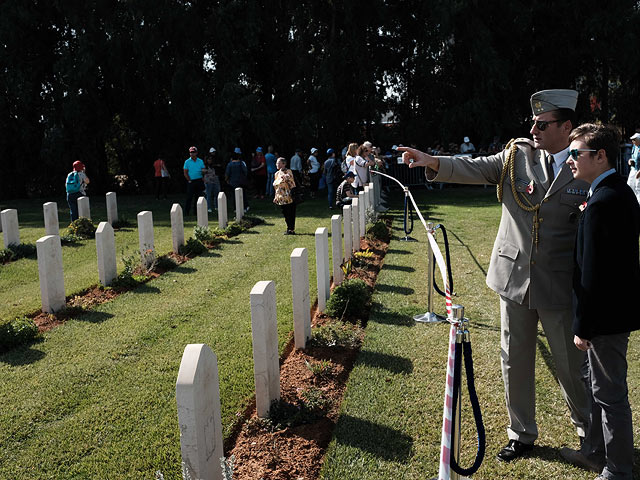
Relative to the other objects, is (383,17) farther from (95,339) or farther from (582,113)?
(95,339)

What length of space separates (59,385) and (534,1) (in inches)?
993

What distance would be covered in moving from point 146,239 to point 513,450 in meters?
8.33

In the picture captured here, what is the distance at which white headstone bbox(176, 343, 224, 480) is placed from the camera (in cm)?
310

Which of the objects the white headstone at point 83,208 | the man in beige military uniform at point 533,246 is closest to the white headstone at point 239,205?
the white headstone at point 83,208

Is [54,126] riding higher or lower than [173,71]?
lower

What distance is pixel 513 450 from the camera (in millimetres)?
4090

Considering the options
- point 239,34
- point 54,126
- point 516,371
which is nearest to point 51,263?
point 516,371

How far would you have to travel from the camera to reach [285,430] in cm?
459

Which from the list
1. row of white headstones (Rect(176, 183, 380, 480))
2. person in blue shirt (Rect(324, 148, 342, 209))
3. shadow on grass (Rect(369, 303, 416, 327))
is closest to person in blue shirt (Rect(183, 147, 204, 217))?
person in blue shirt (Rect(324, 148, 342, 209))

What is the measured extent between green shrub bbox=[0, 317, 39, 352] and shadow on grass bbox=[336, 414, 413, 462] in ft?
13.9

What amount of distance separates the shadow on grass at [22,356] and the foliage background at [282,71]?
1718cm

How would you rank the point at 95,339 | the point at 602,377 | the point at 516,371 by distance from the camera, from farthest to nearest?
the point at 95,339, the point at 516,371, the point at 602,377

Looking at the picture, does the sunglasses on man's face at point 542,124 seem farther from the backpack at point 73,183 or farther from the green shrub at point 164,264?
the backpack at point 73,183

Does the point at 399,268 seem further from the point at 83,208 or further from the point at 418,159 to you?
the point at 83,208
